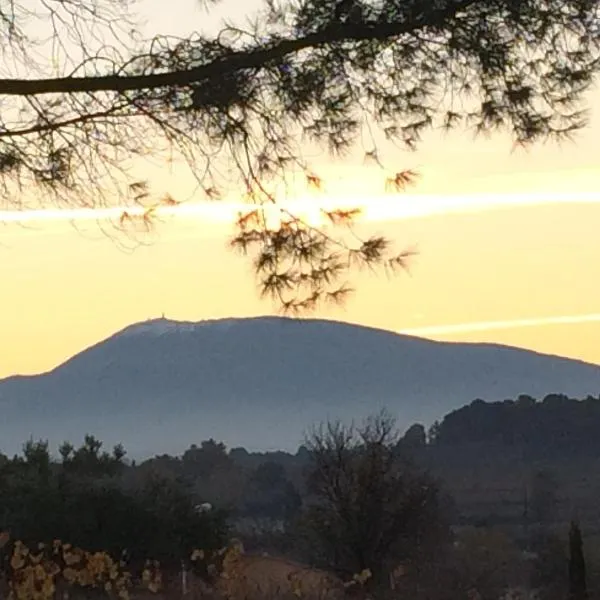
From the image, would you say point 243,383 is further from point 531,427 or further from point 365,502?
point 365,502

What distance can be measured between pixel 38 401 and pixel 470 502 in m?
90.6

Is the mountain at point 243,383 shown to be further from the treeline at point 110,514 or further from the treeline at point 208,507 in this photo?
the treeline at point 110,514

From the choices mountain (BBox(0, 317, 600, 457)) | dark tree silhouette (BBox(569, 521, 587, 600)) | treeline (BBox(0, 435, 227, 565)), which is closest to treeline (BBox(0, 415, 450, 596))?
treeline (BBox(0, 435, 227, 565))

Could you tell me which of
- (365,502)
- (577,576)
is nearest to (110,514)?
(577,576)

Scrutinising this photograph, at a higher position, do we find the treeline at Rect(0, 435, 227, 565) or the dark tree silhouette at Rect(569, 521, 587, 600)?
the treeline at Rect(0, 435, 227, 565)

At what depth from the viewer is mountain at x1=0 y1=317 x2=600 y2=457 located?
13662cm

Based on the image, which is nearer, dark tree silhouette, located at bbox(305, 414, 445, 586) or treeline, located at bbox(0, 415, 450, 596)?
treeline, located at bbox(0, 415, 450, 596)

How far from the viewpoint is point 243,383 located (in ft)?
512

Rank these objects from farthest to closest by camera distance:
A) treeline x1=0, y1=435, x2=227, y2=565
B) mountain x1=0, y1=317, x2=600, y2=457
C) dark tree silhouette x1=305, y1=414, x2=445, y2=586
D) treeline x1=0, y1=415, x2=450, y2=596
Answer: mountain x1=0, y1=317, x2=600, y2=457, dark tree silhouette x1=305, y1=414, x2=445, y2=586, treeline x1=0, y1=415, x2=450, y2=596, treeline x1=0, y1=435, x2=227, y2=565

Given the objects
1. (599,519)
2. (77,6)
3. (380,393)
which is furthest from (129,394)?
(77,6)

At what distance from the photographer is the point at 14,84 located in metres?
6.97

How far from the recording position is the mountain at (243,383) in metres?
137

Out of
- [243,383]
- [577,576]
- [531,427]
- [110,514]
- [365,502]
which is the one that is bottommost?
[577,576]

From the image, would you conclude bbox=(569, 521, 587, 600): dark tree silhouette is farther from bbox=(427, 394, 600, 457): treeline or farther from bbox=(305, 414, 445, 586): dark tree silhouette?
bbox=(427, 394, 600, 457): treeline
